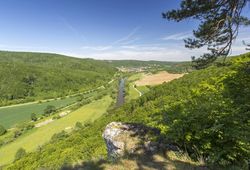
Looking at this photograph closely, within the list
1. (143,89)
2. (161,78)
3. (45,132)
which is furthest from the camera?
(143,89)

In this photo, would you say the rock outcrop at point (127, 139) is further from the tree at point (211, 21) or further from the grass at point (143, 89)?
the grass at point (143, 89)

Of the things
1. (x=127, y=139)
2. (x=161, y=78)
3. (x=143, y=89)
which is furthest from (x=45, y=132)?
(x=161, y=78)

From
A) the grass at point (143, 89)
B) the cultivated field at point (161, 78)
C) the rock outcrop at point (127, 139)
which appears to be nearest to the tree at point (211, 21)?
the rock outcrop at point (127, 139)

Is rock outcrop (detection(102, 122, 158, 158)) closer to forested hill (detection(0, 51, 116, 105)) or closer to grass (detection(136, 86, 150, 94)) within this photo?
grass (detection(136, 86, 150, 94))

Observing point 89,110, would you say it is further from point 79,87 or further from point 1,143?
point 79,87

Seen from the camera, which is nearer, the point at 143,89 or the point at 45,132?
the point at 45,132

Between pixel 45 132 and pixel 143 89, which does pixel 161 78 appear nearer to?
pixel 143 89
